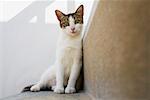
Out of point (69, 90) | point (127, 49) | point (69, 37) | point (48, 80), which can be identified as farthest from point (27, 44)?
point (127, 49)

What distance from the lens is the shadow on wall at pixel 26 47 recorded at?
3.31 metres

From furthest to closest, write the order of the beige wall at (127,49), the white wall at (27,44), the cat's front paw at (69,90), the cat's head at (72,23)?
1. the white wall at (27,44)
2. the cat's head at (72,23)
3. the cat's front paw at (69,90)
4. the beige wall at (127,49)

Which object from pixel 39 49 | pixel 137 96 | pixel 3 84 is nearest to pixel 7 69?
pixel 3 84

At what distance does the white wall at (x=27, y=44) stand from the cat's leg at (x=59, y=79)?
1.17m

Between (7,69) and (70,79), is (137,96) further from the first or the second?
(7,69)

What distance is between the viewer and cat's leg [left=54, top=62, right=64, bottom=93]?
2048 mm

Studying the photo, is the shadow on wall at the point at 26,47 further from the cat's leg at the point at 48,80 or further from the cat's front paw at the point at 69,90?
the cat's front paw at the point at 69,90

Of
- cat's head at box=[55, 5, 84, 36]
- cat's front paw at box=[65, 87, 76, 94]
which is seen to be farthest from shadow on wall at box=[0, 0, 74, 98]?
cat's front paw at box=[65, 87, 76, 94]

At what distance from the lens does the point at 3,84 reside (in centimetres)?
335

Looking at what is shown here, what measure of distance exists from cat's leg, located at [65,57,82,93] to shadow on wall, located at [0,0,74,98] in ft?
3.81

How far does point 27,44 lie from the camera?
3334 mm

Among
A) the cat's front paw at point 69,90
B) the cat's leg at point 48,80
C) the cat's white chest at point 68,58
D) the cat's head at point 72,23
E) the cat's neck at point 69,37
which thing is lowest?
the cat's front paw at point 69,90

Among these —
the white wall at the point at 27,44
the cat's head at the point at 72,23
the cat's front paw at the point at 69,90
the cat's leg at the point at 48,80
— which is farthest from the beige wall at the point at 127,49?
the white wall at the point at 27,44

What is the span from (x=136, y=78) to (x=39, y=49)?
2.72 m
